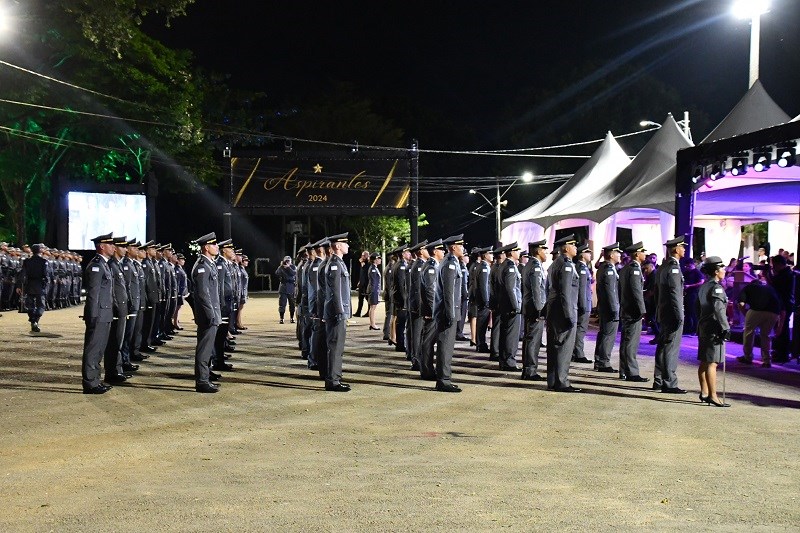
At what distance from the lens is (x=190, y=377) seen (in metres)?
13.6

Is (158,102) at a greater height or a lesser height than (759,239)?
greater

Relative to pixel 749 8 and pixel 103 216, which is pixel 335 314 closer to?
pixel 749 8

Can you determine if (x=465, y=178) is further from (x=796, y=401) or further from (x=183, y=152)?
(x=796, y=401)

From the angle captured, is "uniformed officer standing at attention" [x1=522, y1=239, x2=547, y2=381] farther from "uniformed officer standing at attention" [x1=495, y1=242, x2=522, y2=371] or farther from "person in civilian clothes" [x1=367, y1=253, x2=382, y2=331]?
"person in civilian clothes" [x1=367, y1=253, x2=382, y2=331]

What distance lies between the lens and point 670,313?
470 inches

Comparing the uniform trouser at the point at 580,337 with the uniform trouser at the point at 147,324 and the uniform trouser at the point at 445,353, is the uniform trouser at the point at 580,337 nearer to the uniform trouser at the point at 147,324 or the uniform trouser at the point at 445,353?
the uniform trouser at the point at 445,353

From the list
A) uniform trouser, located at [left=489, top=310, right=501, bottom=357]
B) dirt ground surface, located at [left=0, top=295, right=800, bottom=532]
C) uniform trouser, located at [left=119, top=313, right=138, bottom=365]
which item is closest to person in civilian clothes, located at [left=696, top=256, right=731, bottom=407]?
dirt ground surface, located at [left=0, top=295, right=800, bottom=532]

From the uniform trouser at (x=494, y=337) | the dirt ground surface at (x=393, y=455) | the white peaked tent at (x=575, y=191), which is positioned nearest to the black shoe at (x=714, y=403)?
the dirt ground surface at (x=393, y=455)

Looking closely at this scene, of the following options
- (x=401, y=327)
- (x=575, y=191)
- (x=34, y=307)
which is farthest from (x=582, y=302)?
(x=34, y=307)

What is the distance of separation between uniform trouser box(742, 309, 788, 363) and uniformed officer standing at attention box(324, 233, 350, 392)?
750 centimetres

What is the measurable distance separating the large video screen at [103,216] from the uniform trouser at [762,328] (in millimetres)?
36095

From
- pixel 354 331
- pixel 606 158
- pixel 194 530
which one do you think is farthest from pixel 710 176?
pixel 194 530

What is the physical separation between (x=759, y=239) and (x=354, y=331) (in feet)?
41.5

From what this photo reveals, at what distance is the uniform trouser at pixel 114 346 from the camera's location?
504 inches
